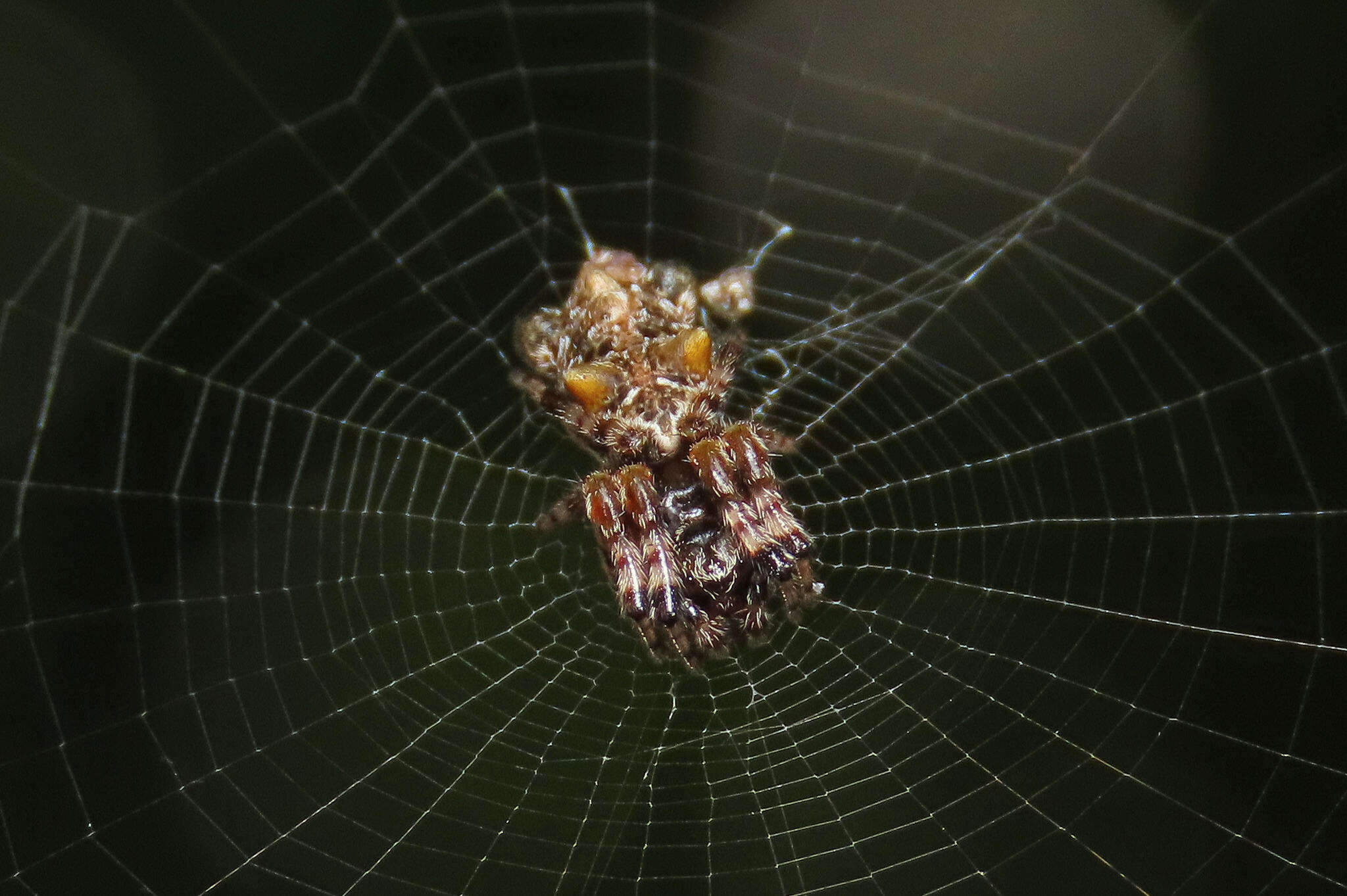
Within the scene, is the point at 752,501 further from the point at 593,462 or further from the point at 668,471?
the point at 593,462

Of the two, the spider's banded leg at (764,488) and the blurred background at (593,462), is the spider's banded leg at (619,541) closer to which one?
the spider's banded leg at (764,488)

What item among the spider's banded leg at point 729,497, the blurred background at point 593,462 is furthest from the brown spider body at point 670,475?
the blurred background at point 593,462

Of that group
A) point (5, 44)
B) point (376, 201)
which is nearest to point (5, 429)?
point (5, 44)

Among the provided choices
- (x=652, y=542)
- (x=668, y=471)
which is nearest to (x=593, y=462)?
(x=668, y=471)

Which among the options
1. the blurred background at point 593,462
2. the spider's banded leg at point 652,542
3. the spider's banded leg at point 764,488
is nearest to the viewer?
the spider's banded leg at point 652,542

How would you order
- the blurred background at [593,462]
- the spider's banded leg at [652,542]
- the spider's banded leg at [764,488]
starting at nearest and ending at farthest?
the spider's banded leg at [652,542] → the spider's banded leg at [764,488] → the blurred background at [593,462]

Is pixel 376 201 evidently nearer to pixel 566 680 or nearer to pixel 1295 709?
pixel 566 680

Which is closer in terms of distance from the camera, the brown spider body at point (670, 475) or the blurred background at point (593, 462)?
the brown spider body at point (670, 475)
